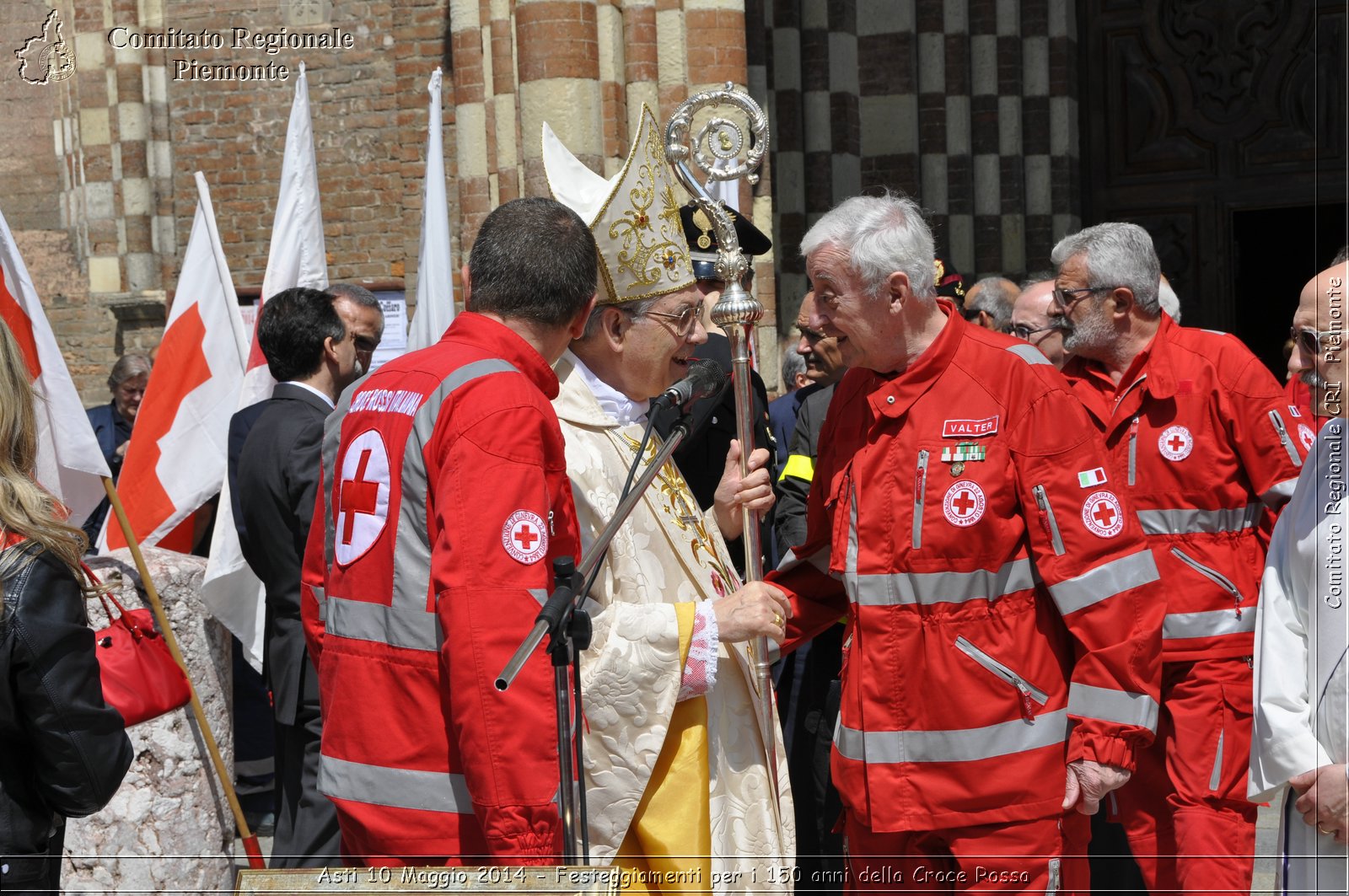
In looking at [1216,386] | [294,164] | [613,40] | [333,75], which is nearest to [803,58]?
[613,40]

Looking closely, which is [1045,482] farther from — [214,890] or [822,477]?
[214,890]

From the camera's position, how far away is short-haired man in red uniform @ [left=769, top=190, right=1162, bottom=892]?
10.3 ft

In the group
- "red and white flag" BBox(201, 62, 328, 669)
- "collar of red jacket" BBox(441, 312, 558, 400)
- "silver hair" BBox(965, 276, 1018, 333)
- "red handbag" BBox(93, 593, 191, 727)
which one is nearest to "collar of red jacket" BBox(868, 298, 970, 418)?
"collar of red jacket" BBox(441, 312, 558, 400)

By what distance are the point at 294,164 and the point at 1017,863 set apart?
494cm

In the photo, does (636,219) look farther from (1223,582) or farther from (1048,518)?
(1223,582)

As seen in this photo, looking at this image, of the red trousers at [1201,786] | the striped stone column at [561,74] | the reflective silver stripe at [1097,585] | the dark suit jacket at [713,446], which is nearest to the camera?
the reflective silver stripe at [1097,585]

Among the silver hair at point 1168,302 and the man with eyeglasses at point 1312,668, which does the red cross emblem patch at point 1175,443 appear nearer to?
the silver hair at point 1168,302

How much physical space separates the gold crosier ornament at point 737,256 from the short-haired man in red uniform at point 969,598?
0.20 metres

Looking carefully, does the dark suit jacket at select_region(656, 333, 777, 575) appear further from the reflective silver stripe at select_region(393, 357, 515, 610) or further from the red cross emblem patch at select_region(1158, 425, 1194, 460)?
the reflective silver stripe at select_region(393, 357, 515, 610)

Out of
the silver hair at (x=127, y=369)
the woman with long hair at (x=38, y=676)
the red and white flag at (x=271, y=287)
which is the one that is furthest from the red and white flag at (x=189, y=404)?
the woman with long hair at (x=38, y=676)

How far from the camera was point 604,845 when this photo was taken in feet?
9.94

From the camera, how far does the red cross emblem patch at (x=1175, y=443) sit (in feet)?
14.1

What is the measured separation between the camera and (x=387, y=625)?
2.64 m

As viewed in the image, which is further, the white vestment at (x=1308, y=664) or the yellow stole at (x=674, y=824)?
the yellow stole at (x=674, y=824)
